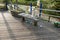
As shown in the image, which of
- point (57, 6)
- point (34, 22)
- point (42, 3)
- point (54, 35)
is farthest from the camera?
point (42, 3)

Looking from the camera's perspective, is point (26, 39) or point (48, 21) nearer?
point (26, 39)

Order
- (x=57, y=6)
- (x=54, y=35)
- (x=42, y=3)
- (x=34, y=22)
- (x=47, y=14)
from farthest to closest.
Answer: (x=42, y=3) < (x=47, y=14) < (x=57, y=6) < (x=34, y=22) < (x=54, y=35)

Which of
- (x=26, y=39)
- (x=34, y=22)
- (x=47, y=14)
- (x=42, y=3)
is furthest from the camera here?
(x=42, y=3)

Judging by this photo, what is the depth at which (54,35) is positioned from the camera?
388 centimetres

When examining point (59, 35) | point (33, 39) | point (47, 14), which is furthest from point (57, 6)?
point (33, 39)

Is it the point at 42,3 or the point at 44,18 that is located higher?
the point at 42,3

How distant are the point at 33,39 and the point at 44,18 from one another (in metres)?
2.66

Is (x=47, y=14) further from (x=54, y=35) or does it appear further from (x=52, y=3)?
(x=54, y=35)

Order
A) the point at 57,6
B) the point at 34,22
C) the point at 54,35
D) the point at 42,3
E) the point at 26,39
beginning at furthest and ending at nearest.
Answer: the point at 42,3
the point at 57,6
the point at 34,22
the point at 54,35
the point at 26,39

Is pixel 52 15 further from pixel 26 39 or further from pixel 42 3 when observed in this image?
pixel 26 39

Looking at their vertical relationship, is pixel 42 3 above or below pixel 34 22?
above

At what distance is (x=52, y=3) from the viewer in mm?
5664

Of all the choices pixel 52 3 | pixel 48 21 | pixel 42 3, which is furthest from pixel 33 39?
pixel 42 3

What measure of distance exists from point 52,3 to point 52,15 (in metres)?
0.53
